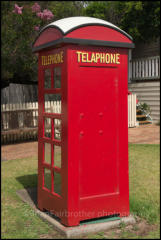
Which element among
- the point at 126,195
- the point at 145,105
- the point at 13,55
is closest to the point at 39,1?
the point at 13,55

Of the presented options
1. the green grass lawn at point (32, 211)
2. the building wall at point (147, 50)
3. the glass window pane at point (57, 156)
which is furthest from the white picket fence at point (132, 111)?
the glass window pane at point (57, 156)

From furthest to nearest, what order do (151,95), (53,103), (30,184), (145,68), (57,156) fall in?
(145,68) → (151,95) → (30,184) → (53,103) → (57,156)

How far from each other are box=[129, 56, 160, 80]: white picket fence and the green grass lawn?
29.7 feet

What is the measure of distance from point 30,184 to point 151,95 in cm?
1115

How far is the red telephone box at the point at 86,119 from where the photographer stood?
4.18 m

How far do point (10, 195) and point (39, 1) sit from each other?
41.0 feet

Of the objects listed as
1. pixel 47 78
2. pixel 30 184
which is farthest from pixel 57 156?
pixel 30 184

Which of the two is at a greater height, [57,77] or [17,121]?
[57,77]

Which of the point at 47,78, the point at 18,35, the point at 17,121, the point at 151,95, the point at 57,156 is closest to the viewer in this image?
the point at 57,156

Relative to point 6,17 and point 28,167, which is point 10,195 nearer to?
point 28,167

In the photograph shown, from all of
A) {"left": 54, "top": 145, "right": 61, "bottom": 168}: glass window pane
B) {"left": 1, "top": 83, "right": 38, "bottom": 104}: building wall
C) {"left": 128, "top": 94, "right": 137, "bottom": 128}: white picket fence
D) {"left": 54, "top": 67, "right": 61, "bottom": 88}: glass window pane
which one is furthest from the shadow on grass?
{"left": 128, "top": 94, "right": 137, "bottom": 128}: white picket fence

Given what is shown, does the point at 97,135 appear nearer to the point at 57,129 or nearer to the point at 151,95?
the point at 57,129

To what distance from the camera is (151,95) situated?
55.1 ft

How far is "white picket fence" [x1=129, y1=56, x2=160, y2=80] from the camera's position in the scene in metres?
17.6
